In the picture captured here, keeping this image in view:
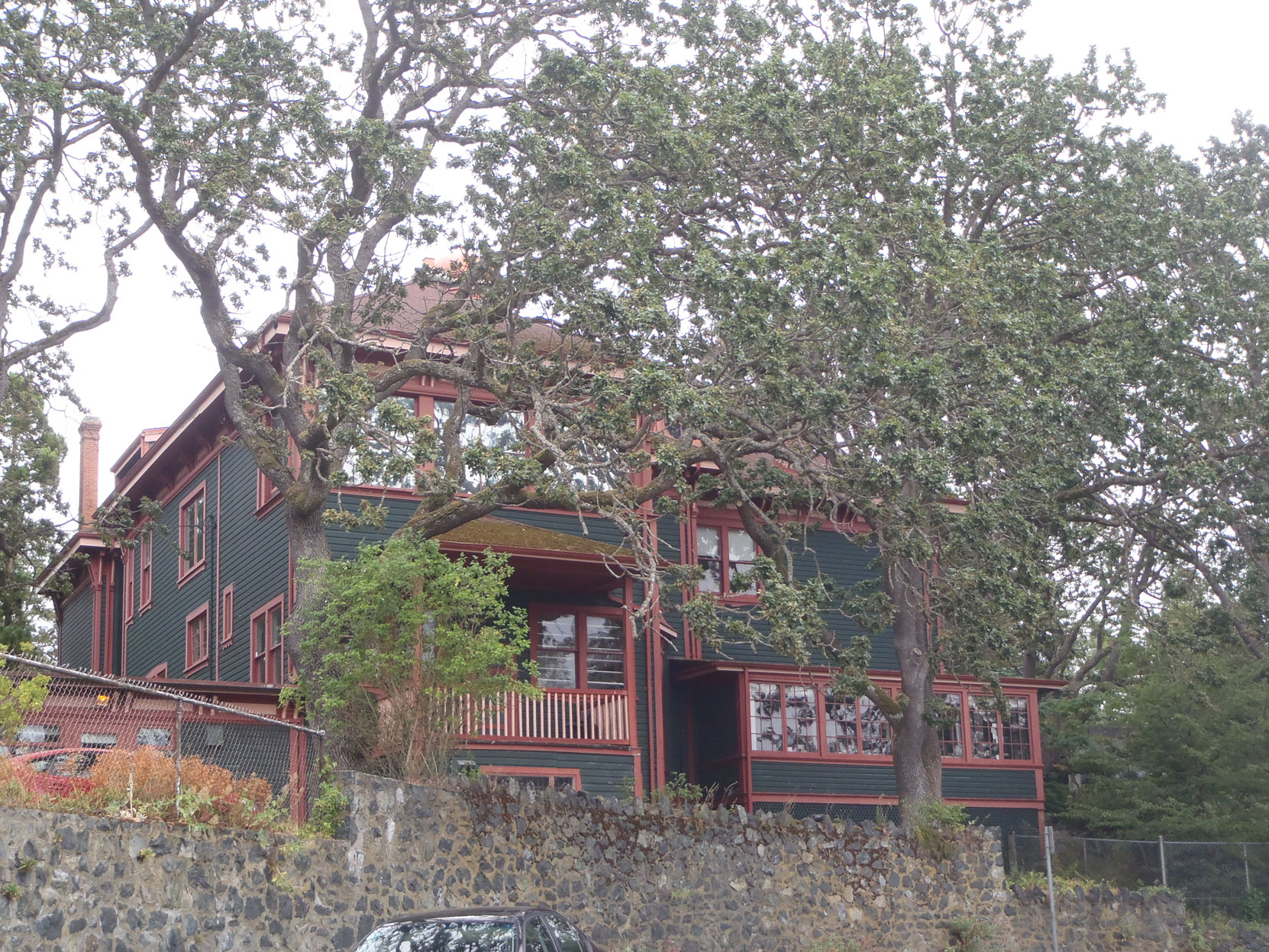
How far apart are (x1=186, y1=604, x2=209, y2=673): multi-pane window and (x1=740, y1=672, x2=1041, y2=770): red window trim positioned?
1131cm

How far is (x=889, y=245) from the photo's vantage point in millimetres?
21359

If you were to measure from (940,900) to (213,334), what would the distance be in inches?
540

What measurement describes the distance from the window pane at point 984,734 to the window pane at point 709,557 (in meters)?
6.27

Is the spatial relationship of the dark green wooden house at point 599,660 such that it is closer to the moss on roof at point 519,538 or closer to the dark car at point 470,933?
the moss on roof at point 519,538

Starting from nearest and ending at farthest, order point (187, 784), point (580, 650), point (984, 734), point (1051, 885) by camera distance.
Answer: point (187, 784), point (1051, 885), point (580, 650), point (984, 734)

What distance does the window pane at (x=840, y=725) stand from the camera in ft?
92.5

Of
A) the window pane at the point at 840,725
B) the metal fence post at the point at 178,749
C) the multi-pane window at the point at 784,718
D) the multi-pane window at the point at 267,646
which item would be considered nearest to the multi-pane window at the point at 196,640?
the multi-pane window at the point at 267,646

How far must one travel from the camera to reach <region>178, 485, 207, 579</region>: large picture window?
29.4 metres

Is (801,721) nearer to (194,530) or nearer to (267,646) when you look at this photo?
(267,646)

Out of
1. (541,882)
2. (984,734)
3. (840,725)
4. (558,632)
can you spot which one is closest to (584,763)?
(558,632)

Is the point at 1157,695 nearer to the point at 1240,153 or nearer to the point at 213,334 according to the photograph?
the point at 1240,153

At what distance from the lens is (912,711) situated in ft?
75.9

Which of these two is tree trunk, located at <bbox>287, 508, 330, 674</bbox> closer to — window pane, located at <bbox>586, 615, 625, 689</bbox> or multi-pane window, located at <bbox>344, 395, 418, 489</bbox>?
multi-pane window, located at <bbox>344, 395, 418, 489</bbox>

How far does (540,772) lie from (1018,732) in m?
12.4
